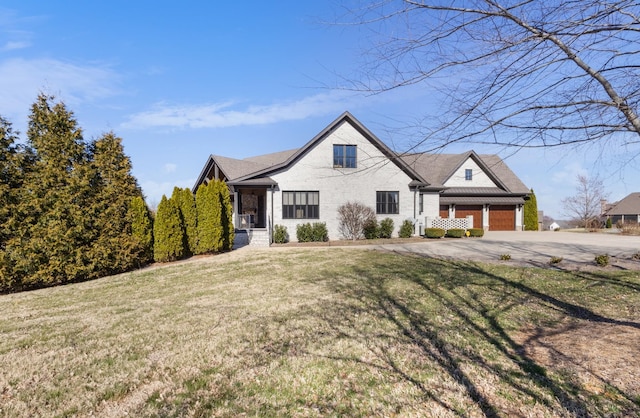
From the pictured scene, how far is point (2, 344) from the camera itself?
463 centimetres

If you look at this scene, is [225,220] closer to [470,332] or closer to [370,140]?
[370,140]

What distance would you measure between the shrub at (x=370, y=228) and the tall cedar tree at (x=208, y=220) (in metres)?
8.76

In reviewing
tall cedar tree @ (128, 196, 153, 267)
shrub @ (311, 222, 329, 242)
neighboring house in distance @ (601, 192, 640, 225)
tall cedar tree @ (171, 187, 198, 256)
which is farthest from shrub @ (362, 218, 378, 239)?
neighboring house in distance @ (601, 192, 640, 225)

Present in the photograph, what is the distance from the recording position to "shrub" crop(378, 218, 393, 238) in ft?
63.8

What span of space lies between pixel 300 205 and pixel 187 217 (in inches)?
285

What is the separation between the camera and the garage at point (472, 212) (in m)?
26.3

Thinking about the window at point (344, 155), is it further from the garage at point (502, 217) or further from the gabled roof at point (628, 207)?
→ the gabled roof at point (628, 207)

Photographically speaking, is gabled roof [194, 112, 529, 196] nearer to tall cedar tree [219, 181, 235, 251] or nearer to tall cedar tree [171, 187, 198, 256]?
tall cedar tree [219, 181, 235, 251]

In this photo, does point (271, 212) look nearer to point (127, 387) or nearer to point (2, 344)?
point (2, 344)

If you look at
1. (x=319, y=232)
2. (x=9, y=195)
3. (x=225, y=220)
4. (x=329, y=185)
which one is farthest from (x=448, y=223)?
(x=9, y=195)

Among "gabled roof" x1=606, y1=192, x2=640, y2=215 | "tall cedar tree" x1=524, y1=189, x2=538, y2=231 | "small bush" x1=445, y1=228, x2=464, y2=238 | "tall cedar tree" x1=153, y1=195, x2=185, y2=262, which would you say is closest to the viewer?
"tall cedar tree" x1=153, y1=195, x2=185, y2=262

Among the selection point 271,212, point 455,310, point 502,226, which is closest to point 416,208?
point 271,212

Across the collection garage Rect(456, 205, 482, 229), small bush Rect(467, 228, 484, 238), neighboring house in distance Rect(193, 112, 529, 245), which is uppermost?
neighboring house in distance Rect(193, 112, 529, 245)

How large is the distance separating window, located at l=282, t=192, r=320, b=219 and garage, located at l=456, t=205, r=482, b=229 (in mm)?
13572
